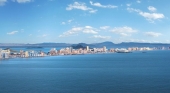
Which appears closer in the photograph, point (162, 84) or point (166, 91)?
point (166, 91)

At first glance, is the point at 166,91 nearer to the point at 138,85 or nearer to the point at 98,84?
the point at 138,85

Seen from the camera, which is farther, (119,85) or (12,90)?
(119,85)

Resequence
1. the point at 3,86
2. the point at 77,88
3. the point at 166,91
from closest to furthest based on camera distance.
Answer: the point at 166,91 < the point at 77,88 < the point at 3,86

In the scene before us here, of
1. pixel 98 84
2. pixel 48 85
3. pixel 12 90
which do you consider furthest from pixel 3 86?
pixel 98 84

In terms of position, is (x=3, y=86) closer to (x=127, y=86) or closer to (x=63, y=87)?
(x=63, y=87)

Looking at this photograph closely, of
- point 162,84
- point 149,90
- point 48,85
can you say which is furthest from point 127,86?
point 48,85

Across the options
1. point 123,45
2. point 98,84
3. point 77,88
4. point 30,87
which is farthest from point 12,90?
point 123,45

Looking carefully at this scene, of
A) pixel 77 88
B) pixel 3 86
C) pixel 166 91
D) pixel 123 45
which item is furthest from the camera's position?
pixel 123 45

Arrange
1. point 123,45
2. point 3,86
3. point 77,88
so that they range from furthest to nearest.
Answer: point 123,45
point 3,86
point 77,88
